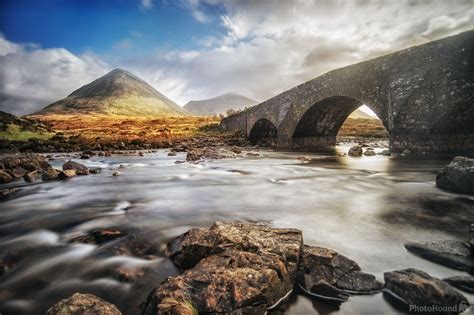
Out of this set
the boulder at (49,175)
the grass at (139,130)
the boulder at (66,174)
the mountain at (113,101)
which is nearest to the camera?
the boulder at (49,175)

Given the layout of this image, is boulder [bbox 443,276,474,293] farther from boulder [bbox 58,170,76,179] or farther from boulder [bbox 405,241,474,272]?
boulder [bbox 58,170,76,179]

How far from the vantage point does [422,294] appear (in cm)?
191

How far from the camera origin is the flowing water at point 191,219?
234 cm

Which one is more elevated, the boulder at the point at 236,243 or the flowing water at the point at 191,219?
the boulder at the point at 236,243

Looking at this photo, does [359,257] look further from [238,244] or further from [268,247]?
[238,244]

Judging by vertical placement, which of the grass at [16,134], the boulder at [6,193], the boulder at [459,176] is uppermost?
the grass at [16,134]

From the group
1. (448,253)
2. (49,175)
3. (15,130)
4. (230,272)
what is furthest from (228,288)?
(15,130)

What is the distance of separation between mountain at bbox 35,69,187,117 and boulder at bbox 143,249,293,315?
327 ft

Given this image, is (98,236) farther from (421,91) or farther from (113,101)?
(113,101)

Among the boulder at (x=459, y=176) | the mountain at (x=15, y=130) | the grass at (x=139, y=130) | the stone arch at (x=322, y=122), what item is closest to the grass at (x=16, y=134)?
the mountain at (x=15, y=130)

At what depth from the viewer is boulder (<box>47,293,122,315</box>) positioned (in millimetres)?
1688

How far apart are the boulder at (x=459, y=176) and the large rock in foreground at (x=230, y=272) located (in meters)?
4.57

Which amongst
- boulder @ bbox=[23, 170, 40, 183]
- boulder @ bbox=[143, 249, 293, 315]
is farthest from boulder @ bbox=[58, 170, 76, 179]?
boulder @ bbox=[143, 249, 293, 315]

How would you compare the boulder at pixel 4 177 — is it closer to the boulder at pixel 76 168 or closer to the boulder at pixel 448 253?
the boulder at pixel 76 168
